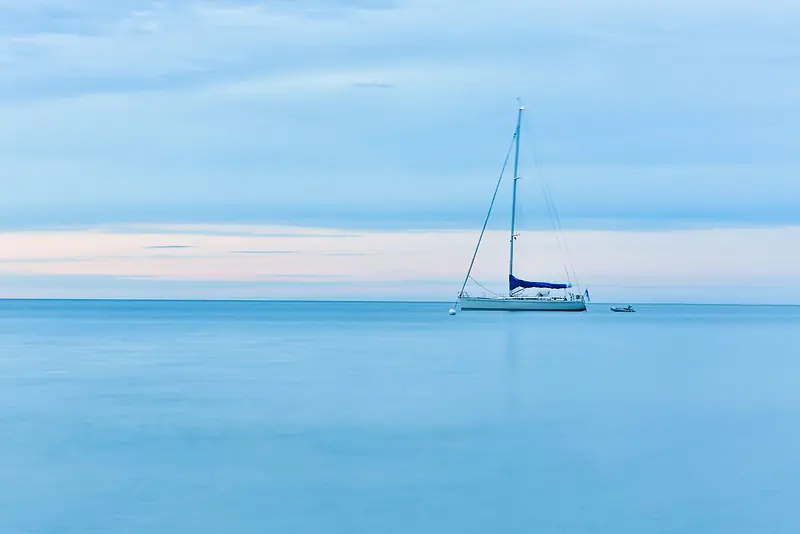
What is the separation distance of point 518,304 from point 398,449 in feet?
256

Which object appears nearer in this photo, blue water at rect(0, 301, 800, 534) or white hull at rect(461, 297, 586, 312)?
blue water at rect(0, 301, 800, 534)

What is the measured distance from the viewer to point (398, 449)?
2488 cm

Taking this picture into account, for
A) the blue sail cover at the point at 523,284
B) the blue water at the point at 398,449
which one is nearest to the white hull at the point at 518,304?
the blue sail cover at the point at 523,284

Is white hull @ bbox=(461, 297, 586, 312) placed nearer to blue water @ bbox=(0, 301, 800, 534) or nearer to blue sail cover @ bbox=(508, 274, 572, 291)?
blue sail cover @ bbox=(508, 274, 572, 291)

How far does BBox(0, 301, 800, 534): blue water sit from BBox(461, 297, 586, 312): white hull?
168 feet

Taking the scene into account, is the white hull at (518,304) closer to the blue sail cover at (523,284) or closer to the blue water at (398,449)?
the blue sail cover at (523,284)

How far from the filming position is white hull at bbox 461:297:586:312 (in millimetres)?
102000

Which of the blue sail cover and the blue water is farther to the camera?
the blue sail cover

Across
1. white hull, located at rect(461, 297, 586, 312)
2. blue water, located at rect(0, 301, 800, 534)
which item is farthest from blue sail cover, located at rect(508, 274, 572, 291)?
blue water, located at rect(0, 301, 800, 534)

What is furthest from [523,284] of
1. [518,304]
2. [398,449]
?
[398,449]

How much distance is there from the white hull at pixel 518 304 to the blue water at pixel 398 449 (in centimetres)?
5132

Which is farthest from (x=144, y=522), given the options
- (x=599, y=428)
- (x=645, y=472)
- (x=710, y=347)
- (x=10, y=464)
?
(x=710, y=347)

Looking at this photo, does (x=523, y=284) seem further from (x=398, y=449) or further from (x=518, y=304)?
(x=398, y=449)

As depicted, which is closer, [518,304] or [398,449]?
[398,449]
